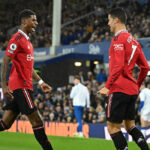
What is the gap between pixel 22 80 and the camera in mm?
6199

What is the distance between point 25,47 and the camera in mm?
6191

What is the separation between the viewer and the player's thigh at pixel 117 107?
216 inches

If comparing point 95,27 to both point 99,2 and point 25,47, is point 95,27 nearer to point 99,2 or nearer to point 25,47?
point 99,2

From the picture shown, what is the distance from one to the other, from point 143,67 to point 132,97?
1.85 ft

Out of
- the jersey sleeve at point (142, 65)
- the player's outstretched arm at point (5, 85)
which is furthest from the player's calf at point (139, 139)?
the player's outstretched arm at point (5, 85)

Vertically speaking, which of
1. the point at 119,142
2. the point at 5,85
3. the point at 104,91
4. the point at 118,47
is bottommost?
the point at 119,142

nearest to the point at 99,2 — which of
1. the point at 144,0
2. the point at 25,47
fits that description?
the point at 144,0

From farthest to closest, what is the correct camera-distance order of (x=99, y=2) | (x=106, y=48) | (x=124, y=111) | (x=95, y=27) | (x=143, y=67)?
(x=99, y=2)
(x=95, y=27)
(x=106, y=48)
(x=143, y=67)
(x=124, y=111)

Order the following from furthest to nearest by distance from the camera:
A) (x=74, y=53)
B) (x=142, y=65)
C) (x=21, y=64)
Result: (x=74, y=53) → (x=21, y=64) → (x=142, y=65)

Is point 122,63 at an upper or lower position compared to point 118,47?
lower

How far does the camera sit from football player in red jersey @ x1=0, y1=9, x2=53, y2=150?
19.8ft

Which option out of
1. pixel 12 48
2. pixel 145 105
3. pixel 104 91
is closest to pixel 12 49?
pixel 12 48

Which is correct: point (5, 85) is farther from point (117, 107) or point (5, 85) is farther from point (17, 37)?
point (117, 107)

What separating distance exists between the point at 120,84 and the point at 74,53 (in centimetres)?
1760
